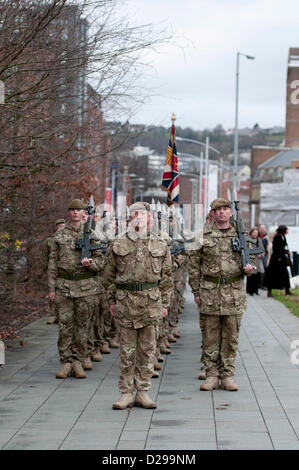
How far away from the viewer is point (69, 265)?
1078 cm

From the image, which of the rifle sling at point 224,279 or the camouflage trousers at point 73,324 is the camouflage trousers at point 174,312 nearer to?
the camouflage trousers at point 73,324

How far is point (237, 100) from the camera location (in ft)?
186

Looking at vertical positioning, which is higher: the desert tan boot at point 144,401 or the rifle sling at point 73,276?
the rifle sling at point 73,276

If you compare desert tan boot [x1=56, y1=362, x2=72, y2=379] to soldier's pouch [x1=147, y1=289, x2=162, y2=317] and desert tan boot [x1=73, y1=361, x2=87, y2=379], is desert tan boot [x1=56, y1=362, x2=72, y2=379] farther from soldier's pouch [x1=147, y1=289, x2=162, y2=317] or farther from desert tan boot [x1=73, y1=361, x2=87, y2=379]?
soldier's pouch [x1=147, y1=289, x2=162, y2=317]

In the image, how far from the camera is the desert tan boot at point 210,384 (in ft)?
32.1

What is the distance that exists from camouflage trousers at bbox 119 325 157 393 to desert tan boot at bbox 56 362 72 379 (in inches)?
74.0

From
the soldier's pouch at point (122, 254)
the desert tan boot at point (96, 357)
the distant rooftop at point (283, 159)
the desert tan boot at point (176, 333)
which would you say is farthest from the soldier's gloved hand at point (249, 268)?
the distant rooftop at point (283, 159)

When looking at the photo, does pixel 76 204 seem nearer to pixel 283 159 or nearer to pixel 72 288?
pixel 72 288

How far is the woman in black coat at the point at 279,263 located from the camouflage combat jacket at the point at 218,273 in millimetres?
13176

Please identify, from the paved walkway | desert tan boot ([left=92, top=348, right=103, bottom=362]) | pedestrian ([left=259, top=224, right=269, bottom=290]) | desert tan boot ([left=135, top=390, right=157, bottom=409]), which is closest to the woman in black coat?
pedestrian ([left=259, top=224, right=269, bottom=290])

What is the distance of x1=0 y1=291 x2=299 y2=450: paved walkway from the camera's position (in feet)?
23.7

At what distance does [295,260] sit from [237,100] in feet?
92.7
